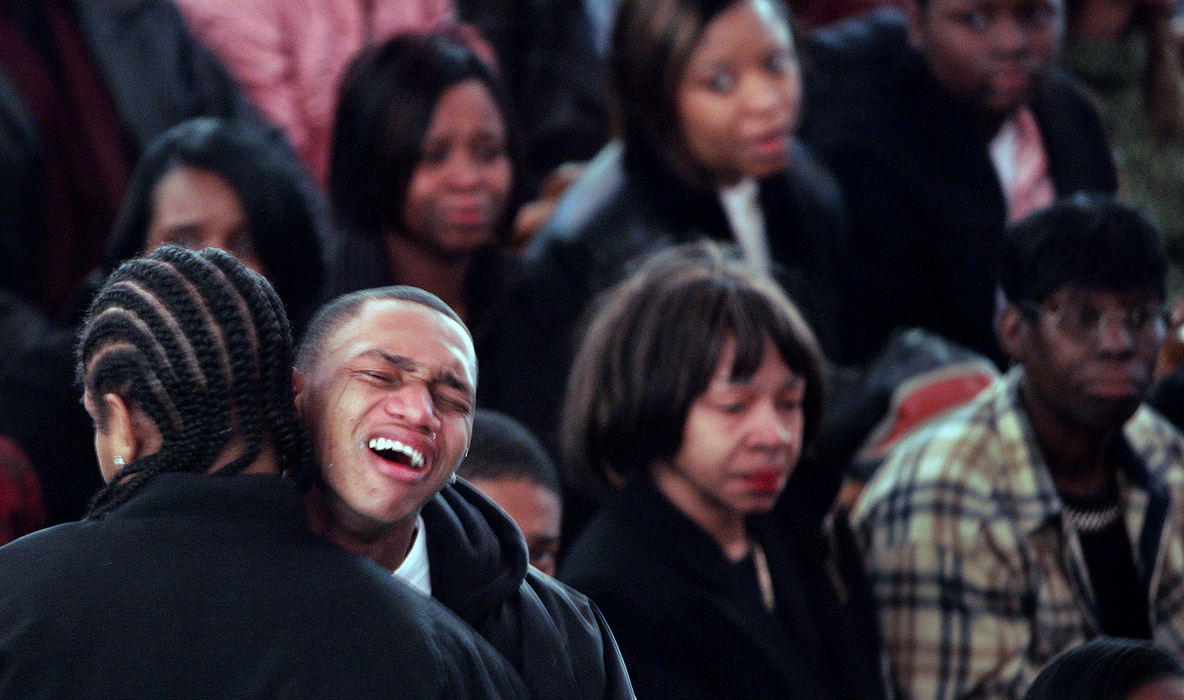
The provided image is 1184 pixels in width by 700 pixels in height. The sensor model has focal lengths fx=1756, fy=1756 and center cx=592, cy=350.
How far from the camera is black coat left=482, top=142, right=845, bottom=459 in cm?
347

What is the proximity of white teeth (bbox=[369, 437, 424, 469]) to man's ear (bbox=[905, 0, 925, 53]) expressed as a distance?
2.48 meters

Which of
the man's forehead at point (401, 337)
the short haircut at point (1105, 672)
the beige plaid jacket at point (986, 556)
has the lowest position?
the beige plaid jacket at point (986, 556)

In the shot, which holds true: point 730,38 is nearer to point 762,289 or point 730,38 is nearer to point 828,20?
point 762,289

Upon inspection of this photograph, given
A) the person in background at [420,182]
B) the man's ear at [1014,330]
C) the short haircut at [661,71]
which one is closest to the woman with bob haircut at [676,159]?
the short haircut at [661,71]

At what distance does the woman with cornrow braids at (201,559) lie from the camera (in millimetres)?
1693

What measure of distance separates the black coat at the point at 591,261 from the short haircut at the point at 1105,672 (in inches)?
50.4

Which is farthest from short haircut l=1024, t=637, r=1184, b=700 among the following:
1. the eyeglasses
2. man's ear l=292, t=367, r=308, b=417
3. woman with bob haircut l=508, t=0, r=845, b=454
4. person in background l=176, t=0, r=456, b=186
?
person in background l=176, t=0, r=456, b=186

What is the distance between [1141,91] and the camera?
15.1ft

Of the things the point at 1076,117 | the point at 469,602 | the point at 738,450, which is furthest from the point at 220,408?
the point at 1076,117

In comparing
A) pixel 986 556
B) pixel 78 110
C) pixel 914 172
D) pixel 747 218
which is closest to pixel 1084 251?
pixel 986 556

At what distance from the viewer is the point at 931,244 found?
3975mm

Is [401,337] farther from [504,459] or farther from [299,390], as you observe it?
[504,459]

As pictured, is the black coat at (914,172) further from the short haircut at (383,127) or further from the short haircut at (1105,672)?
the short haircut at (1105,672)

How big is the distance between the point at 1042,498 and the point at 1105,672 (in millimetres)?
845
